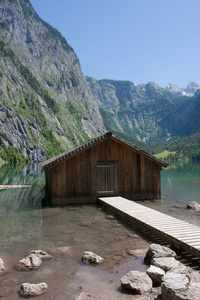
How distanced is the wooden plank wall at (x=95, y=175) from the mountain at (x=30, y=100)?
88.3 meters

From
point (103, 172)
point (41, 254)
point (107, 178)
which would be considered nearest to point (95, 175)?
point (103, 172)

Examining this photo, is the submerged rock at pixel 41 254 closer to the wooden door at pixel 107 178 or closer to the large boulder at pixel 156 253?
the large boulder at pixel 156 253

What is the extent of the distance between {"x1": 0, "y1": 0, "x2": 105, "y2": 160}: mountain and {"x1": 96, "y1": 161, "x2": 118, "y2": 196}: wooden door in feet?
290

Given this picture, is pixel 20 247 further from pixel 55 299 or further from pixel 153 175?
pixel 153 175

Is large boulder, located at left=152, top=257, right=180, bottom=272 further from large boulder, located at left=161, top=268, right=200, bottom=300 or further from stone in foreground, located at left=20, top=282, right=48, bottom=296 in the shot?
stone in foreground, located at left=20, top=282, right=48, bottom=296

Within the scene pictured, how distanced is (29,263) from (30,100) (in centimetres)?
13475

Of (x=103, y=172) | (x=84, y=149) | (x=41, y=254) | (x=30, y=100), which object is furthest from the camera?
(x=30, y=100)

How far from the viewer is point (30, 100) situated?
134 m

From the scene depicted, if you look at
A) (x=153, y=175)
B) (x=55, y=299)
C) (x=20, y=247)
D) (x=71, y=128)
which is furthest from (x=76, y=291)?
(x=71, y=128)

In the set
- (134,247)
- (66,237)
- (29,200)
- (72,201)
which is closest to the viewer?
(134,247)

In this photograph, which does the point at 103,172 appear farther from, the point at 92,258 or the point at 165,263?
the point at 165,263

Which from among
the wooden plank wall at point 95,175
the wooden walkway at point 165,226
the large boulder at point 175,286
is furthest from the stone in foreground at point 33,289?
the wooden plank wall at point 95,175

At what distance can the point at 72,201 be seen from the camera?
1703 centimetres

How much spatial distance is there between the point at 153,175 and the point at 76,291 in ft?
44.4
